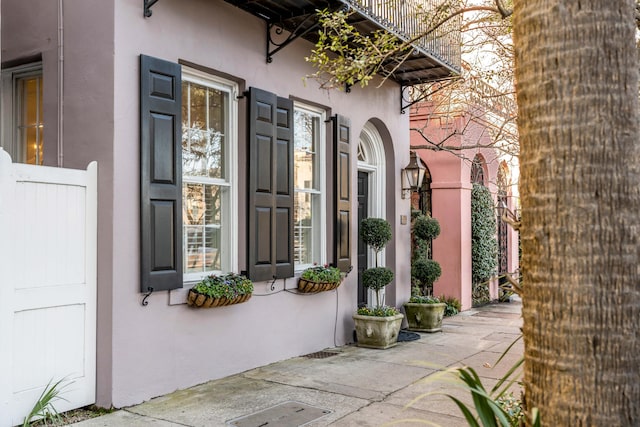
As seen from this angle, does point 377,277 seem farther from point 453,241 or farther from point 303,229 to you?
point 453,241

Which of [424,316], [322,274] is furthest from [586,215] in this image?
[424,316]

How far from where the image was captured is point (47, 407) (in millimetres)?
4441

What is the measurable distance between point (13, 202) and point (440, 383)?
400cm

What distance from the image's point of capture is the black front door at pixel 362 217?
878 cm

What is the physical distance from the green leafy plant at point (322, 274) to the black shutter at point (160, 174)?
79.0 inches

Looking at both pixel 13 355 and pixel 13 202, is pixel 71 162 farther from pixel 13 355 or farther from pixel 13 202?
pixel 13 355

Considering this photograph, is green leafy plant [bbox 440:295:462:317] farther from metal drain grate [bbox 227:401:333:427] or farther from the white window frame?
the white window frame

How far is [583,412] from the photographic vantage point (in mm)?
1869

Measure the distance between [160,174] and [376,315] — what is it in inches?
143

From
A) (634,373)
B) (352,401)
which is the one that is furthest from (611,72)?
(352,401)

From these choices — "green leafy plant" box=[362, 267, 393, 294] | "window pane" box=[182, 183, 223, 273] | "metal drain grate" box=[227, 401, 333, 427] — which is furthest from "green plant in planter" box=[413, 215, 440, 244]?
"metal drain grate" box=[227, 401, 333, 427]

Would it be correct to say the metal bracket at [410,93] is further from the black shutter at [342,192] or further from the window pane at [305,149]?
the window pane at [305,149]

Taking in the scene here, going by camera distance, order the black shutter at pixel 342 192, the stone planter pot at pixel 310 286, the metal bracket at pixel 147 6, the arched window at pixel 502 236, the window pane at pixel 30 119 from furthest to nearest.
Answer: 1. the arched window at pixel 502 236
2. the black shutter at pixel 342 192
3. the stone planter pot at pixel 310 286
4. the window pane at pixel 30 119
5. the metal bracket at pixel 147 6

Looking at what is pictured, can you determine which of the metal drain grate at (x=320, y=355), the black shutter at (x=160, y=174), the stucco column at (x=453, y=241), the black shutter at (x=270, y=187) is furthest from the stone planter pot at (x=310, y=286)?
the stucco column at (x=453, y=241)
